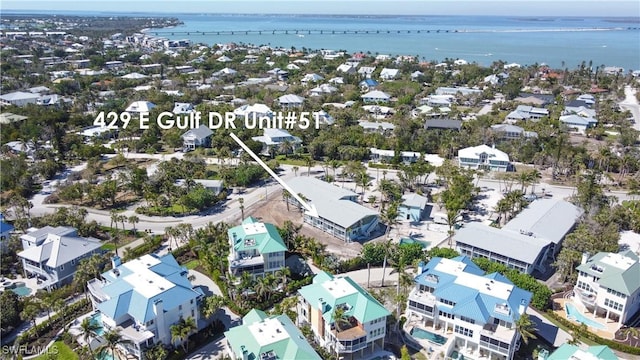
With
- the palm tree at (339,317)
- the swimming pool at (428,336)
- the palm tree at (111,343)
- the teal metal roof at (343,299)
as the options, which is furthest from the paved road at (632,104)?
the palm tree at (111,343)

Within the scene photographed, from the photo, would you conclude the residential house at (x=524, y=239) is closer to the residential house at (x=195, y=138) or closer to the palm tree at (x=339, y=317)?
the palm tree at (x=339, y=317)

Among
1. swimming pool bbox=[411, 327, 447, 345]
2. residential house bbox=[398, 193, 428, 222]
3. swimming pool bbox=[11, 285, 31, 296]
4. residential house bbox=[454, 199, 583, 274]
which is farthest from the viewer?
residential house bbox=[398, 193, 428, 222]

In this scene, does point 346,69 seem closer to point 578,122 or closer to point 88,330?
point 578,122

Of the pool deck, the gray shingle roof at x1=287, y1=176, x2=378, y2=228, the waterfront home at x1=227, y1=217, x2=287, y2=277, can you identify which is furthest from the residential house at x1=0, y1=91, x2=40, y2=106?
the pool deck

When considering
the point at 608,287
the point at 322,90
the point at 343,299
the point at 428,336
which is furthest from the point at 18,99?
the point at 608,287

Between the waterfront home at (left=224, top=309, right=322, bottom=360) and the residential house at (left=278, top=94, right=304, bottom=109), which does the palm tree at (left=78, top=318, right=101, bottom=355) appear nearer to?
the waterfront home at (left=224, top=309, right=322, bottom=360)

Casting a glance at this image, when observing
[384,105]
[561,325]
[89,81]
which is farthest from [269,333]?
[89,81]

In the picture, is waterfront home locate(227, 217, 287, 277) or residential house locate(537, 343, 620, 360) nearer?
residential house locate(537, 343, 620, 360)
